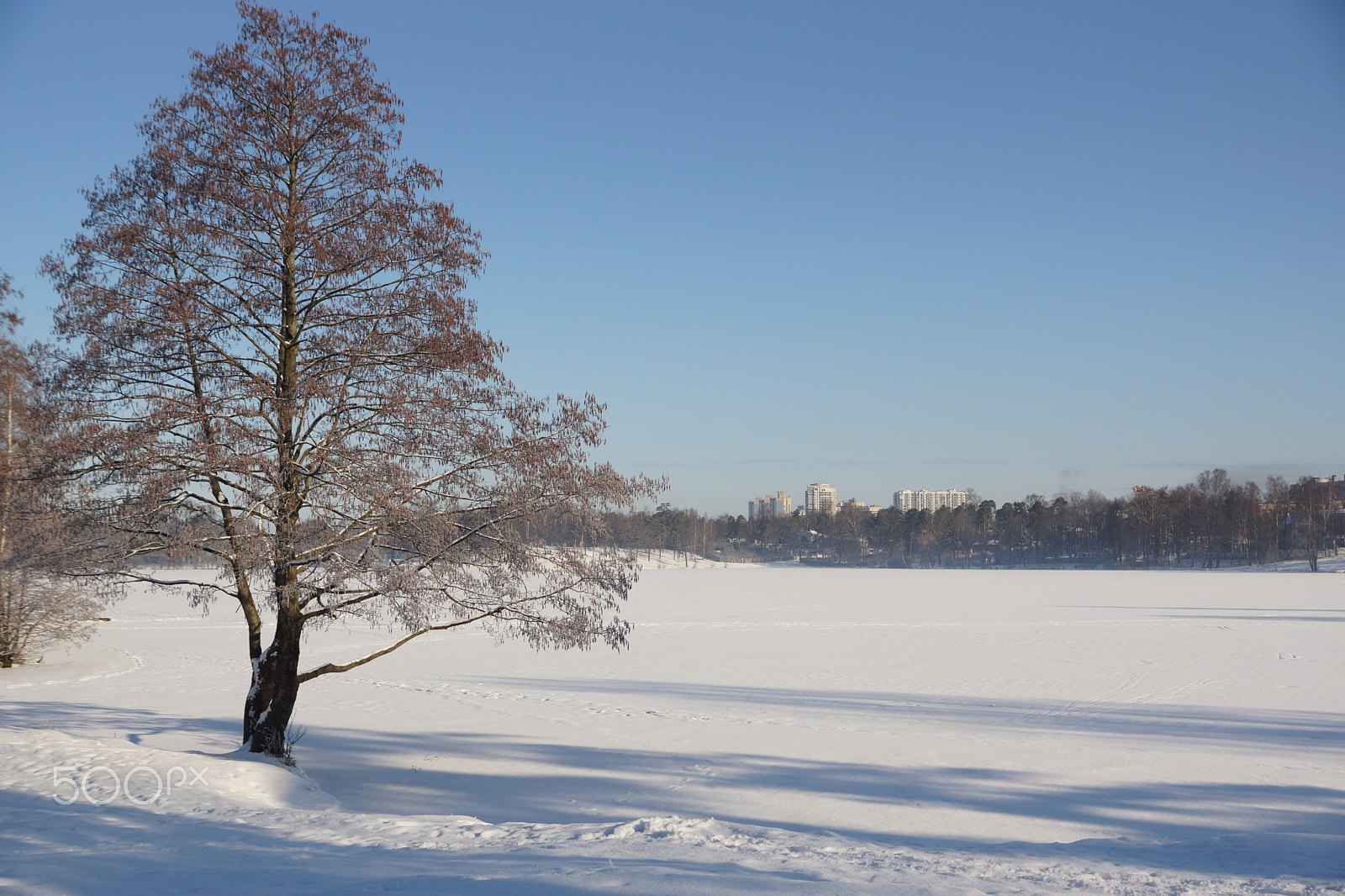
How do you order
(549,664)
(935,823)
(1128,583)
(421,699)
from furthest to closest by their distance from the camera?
(1128,583)
(549,664)
(421,699)
(935,823)

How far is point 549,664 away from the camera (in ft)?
71.1

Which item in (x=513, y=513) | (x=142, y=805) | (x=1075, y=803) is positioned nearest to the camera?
(x=142, y=805)

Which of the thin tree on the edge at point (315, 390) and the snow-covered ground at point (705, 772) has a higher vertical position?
the thin tree on the edge at point (315, 390)

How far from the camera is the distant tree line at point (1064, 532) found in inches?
4240

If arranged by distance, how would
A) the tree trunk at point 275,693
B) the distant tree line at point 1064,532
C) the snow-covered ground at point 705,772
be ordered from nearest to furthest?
1. the snow-covered ground at point 705,772
2. the tree trunk at point 275,693
3. the distant tree line at point 1064,532

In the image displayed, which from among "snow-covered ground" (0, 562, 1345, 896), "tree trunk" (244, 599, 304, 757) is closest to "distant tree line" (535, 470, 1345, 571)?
"snow-covered ground" (0, 562, 1345, 896)

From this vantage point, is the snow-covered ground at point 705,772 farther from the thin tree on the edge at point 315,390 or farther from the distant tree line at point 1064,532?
the distant tree line at point 1064,532

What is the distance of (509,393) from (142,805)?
18.4 ft

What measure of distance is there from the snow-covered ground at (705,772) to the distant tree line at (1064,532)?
81780 millimetres

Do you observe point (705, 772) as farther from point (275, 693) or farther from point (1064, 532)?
point (1064, 532)

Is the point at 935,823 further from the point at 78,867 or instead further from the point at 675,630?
the point at 675,630

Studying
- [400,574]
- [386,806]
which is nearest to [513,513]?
[400,574]

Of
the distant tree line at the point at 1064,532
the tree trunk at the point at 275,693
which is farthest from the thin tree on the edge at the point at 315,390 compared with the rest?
the distant tree line at the point at 1064,532

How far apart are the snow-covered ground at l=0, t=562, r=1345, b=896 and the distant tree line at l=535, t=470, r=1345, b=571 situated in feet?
268
